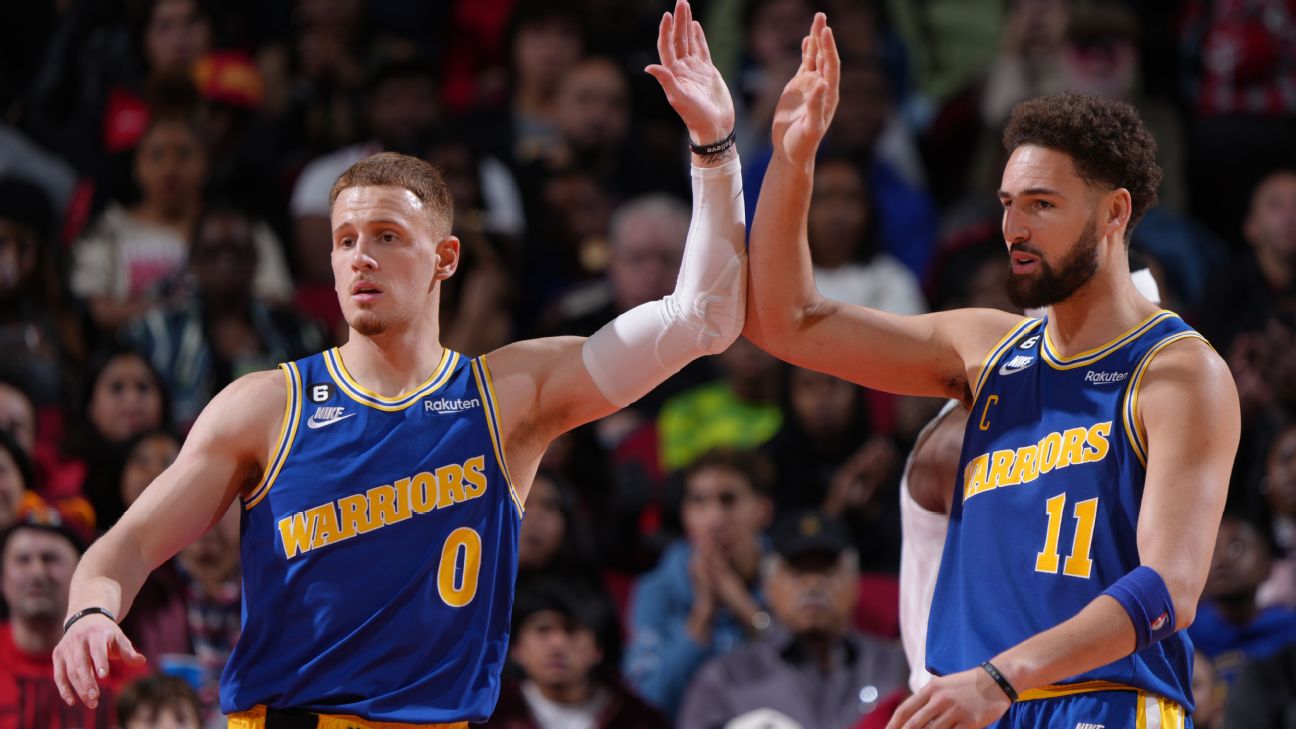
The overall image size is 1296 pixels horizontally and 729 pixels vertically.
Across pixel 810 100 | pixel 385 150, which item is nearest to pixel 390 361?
pixel 810 100

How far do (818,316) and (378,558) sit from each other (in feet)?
5.05

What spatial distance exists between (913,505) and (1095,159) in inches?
53.5

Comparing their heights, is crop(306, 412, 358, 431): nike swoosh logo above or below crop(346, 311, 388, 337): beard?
below

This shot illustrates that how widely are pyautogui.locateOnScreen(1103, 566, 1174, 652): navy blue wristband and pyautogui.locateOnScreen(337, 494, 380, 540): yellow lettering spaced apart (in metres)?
2.02

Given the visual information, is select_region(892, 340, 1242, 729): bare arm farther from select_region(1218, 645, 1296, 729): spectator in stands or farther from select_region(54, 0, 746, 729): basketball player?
select_region(1218, 645, 1296, 729): spectator in stands

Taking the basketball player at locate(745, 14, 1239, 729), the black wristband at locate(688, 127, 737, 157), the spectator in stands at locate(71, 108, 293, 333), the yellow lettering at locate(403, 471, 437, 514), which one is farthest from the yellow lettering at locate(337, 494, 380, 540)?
the spectator in stands at locate(71, 108, 293, 333)

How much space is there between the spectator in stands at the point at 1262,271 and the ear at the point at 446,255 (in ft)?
20.8

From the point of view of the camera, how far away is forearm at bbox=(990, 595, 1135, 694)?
15.2 feet

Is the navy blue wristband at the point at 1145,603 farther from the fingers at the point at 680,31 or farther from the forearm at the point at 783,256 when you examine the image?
the fingers at the point at 680,31

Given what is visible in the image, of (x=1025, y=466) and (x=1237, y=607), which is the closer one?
(x=1025, y=466)

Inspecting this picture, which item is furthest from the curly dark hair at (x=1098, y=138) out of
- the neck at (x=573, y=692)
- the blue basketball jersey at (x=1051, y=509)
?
the neck at (x=573, y=692)

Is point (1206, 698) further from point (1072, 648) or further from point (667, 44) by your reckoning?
point (667, 44)

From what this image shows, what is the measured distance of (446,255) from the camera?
5684mm

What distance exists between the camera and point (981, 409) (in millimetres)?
5574
